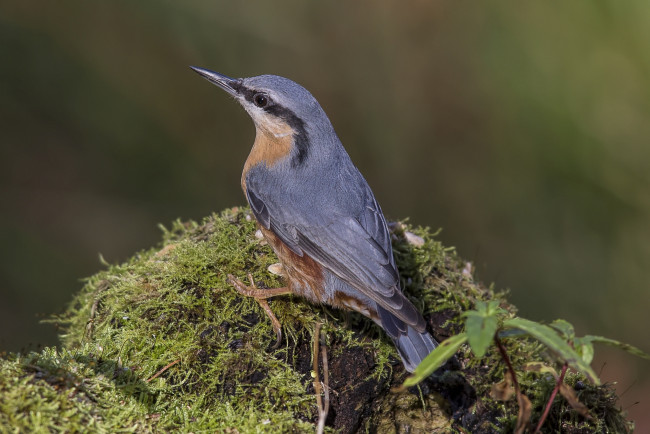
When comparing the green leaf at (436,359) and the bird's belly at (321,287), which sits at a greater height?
the bird's belly at (321,287)

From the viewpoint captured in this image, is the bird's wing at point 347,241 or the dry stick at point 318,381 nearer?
the dry stick at point 318,381

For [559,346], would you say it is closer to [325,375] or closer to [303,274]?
[325,375]

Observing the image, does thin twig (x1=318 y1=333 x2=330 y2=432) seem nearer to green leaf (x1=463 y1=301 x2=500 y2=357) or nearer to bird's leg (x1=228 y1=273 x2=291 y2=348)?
bird's leg (x1=228 y1=273 x2=291 y2=348)

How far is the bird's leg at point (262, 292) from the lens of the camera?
3389 millimetres

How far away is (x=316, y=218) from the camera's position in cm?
379

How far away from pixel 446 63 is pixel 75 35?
4.17m

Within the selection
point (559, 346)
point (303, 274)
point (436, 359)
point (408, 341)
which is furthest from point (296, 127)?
point (559, 346)

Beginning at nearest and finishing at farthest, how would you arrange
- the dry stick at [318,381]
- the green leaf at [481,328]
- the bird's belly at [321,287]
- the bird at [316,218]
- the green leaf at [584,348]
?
1. the green leaf at [481,328]
2. the green leaf at [584,348]
3. the dry stick at [318,381]
4. the bird at [316,218]
5. the bird's belly at [321,287]

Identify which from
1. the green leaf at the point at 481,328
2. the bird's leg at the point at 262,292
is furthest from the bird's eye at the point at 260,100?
the green leaf at the point at 481,328

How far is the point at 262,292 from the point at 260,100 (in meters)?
1.41

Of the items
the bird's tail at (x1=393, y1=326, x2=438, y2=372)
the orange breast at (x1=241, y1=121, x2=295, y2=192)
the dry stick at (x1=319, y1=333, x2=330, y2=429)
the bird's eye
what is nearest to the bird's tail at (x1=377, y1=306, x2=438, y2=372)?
the bird's tail at (x1=393, y1=326, x2=438, y2=372)

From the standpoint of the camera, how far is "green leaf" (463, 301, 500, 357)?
2.28m

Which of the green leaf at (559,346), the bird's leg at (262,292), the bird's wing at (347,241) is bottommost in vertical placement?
the green leaf at (559,346)

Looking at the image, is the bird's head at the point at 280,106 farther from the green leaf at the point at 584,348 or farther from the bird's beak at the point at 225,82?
the green leaf at the point at 584,348
